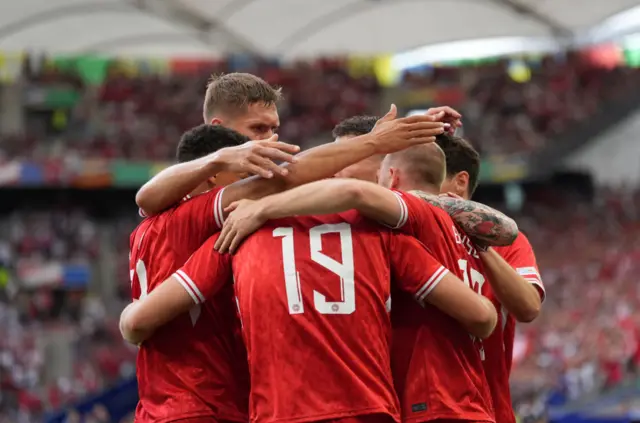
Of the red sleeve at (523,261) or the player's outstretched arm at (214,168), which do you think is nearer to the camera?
the player's outstretched arm at (214,168)

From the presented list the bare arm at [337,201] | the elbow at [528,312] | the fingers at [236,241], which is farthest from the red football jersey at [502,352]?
the fingers at [236,241]

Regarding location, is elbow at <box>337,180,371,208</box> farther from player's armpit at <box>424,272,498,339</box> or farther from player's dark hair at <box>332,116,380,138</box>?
player's dark hair at <box>332,116,380,138</box>

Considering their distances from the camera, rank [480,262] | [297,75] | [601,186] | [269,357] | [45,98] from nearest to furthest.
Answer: [269,357], [480,262], [45,98], [601,186], [297,75]

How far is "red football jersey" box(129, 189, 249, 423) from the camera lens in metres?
3.53

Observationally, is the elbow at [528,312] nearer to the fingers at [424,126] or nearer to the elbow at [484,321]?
the elbow at [484,321]

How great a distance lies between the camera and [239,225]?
133 inches

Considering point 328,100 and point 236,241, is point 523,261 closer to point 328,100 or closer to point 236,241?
point 236,241

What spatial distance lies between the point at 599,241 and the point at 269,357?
1890cm

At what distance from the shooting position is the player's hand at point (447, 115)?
12.3 feet

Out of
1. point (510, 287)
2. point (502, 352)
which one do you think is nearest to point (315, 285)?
point (510, 287)

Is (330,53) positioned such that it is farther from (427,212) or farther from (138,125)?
(427,212)

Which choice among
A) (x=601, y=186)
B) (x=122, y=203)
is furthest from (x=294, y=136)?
(x=601, y=186)

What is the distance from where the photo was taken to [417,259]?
3381 millimetres

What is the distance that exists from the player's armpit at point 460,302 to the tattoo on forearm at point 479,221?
26cm
